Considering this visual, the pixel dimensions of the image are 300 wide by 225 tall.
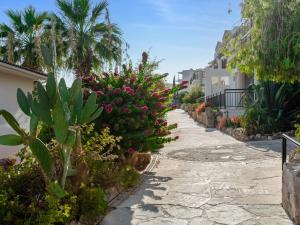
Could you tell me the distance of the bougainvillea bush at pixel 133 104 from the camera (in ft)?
26.4

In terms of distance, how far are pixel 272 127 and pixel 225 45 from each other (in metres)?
5.35

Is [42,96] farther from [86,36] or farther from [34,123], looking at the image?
[86,36]

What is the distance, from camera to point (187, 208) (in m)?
5.76

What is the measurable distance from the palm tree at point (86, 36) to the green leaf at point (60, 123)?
12.4 meters

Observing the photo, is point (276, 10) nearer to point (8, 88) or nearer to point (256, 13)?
A: point (256, 13)

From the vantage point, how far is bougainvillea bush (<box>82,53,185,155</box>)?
A: 316 inches

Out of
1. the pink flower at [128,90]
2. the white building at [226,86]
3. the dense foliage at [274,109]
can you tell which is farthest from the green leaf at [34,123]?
the dense foliage at [274,109]

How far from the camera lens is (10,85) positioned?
10.2 meters

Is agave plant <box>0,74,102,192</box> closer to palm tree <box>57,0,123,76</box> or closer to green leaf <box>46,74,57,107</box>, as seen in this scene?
green leaf <box>46,74,57,107</box>

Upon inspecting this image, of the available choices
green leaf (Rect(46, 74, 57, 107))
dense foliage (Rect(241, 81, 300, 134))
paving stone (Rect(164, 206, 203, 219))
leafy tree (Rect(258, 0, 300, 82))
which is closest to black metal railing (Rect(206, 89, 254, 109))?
dense foliage (Rect(241, 81, 300, 134))

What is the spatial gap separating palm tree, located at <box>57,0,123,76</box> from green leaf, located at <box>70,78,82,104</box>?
11740mm

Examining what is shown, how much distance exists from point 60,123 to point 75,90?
743 mm

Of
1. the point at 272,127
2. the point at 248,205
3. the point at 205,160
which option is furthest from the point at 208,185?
the point at 272,127

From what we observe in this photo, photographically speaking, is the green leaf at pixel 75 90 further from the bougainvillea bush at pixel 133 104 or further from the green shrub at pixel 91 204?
the bougainvillea bush at pixel 133 104
